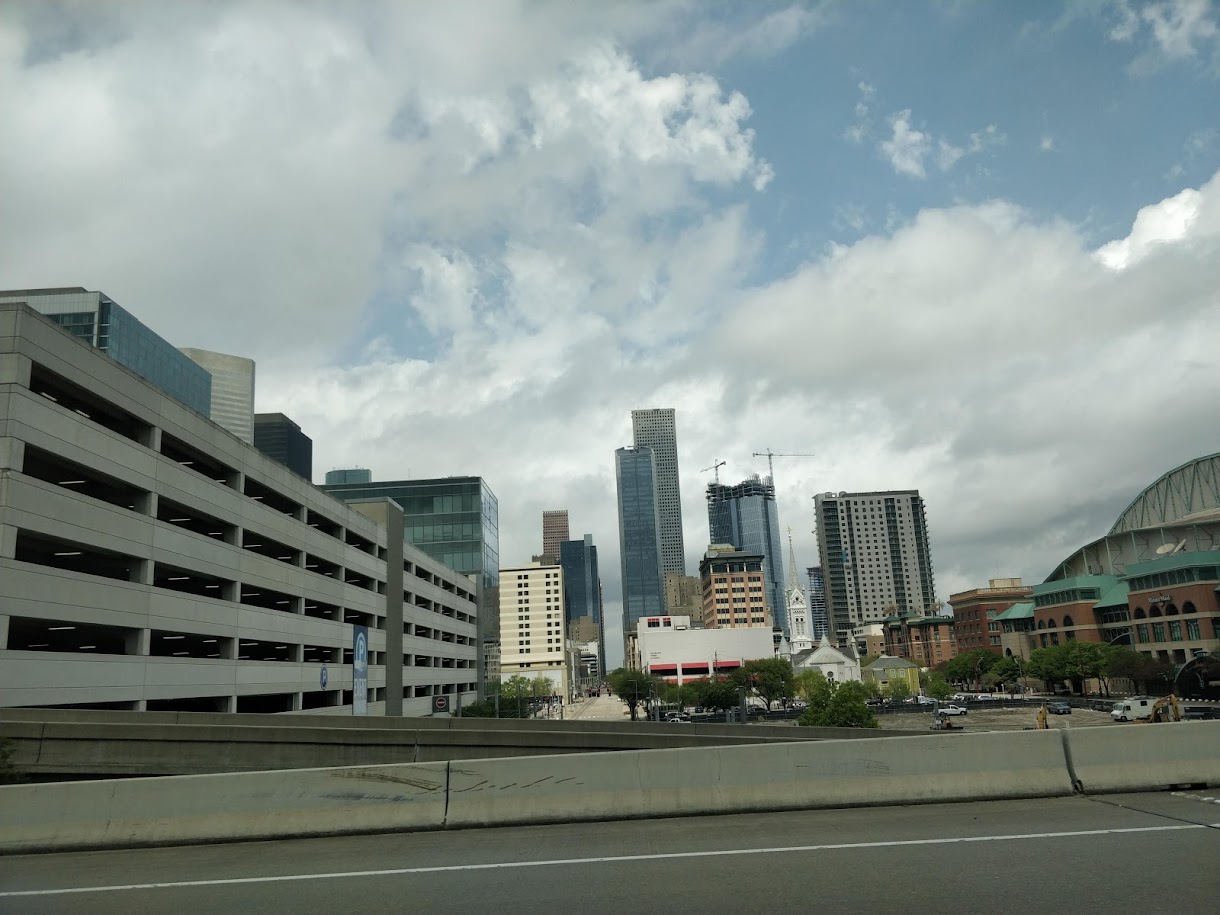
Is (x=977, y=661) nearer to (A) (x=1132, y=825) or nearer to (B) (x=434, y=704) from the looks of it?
(B) (x=434, y=704)

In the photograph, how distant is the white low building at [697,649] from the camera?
192m

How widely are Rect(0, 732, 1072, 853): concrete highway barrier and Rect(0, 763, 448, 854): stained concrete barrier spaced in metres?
0.01

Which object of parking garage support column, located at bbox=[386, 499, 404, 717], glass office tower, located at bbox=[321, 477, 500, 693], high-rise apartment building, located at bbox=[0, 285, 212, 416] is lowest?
parking garage support column, located at bbox=[386, 499, 404, 717]

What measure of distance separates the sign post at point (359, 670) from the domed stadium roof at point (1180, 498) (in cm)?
12723

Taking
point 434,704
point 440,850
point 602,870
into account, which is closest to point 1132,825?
point 602,870

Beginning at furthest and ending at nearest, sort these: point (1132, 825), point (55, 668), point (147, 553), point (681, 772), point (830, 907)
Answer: point (147, 553), point (55, 668), point (681, 772), point (1132, 825), point (830, 907)

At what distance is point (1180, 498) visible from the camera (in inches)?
5630

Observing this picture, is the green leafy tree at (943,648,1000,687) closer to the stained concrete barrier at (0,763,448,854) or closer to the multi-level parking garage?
the multi-level parking garage

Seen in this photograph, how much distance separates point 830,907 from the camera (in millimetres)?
7918

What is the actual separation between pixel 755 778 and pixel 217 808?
286 inches

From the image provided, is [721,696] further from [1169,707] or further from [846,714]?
[1169,707]

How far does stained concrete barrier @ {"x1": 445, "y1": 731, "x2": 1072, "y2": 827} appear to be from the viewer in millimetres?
12195

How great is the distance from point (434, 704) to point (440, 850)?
7558cm

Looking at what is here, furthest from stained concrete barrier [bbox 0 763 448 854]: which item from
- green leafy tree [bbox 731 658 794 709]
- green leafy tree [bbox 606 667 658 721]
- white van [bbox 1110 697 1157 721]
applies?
green leafy tree [bbox 606 667 658 721]
